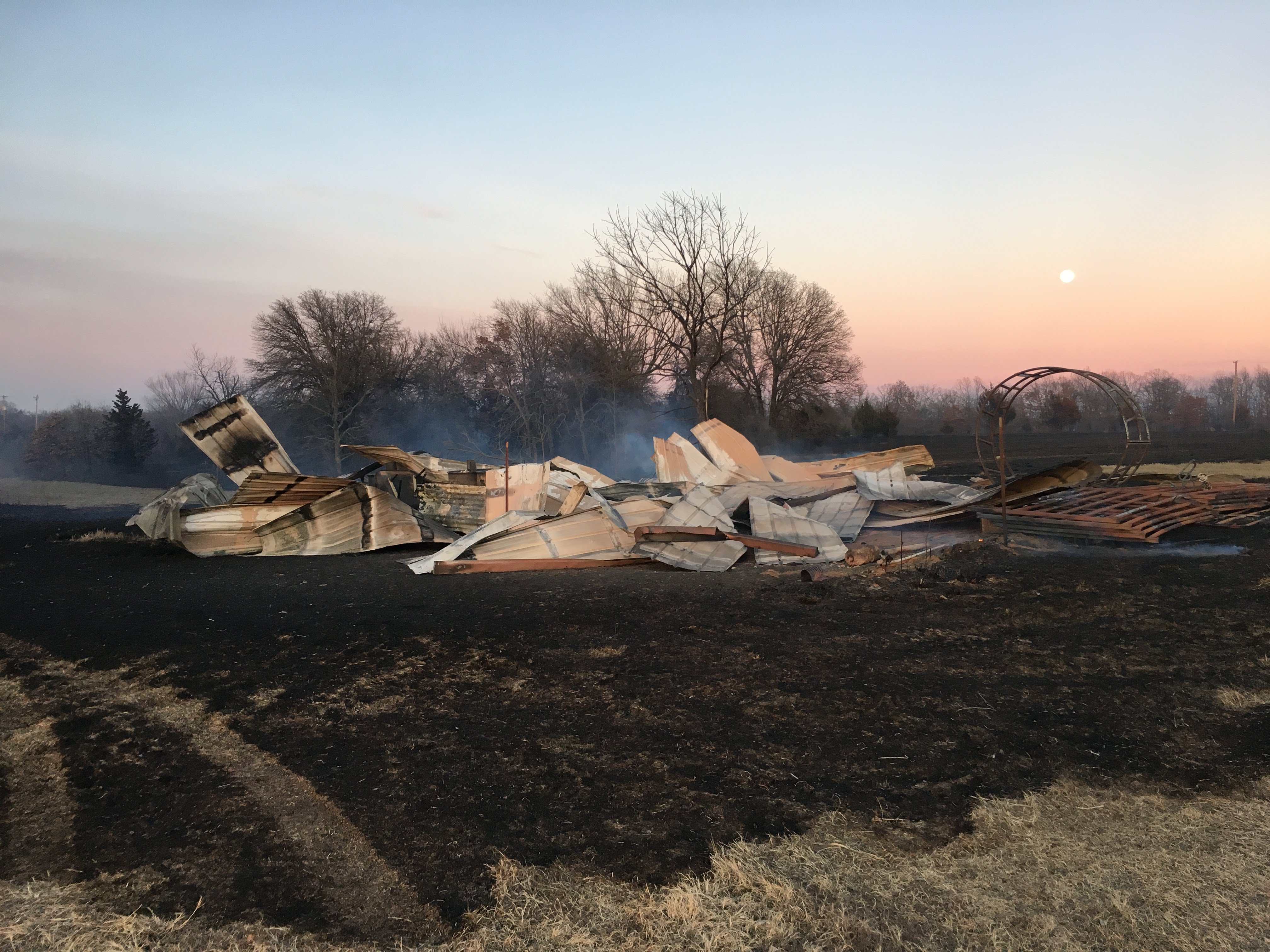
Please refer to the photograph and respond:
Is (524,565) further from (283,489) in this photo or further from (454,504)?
(283,489)

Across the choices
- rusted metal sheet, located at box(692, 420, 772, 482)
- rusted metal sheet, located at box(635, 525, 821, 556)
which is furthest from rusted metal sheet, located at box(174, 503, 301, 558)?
rusted metal sheet, located at box(692, 420, 772, 482)

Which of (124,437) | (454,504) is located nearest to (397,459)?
(454,504)

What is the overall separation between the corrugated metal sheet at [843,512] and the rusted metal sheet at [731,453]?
303cm

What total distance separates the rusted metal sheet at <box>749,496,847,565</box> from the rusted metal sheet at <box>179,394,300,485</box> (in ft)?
25.5

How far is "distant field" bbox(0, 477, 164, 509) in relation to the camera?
73.3 ft

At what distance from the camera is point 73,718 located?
4.88 m

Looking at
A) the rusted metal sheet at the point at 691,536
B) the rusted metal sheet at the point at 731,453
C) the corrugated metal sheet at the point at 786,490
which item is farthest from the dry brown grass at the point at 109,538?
the rusted metal sheet at the point at 731,453

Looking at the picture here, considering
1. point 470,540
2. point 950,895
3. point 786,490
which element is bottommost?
point 950,895

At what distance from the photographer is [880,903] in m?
2.76

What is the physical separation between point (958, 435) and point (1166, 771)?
184 ft

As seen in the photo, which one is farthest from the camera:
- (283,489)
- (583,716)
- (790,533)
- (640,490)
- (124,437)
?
(124,437)

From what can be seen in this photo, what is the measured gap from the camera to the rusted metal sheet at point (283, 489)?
1111 centimetres

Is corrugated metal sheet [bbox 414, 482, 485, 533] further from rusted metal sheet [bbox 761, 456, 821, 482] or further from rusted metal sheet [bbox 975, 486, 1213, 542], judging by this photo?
rusted metal sheet [bbox 975, 486, 1213, 542]

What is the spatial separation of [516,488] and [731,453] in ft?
18.5
